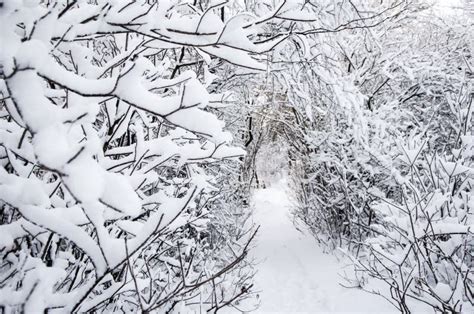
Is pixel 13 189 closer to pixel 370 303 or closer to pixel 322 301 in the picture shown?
pixel 370 303

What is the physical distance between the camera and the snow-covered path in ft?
14.6

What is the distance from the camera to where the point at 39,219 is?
0.84 m

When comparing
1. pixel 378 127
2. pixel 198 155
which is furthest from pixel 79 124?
pixel 378 127

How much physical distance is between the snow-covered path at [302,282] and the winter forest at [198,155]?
4cm

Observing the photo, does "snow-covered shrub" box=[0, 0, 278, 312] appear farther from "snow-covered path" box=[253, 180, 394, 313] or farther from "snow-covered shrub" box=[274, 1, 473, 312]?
"snow-covered shrub" box=[274, 1, 473, 312]

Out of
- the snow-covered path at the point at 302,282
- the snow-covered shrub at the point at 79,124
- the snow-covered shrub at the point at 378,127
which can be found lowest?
the snow-covered shrub at the point at 79,124

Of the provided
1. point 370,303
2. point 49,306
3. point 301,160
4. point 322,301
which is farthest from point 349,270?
point 49,306

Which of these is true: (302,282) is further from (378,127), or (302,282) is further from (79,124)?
(79,124)

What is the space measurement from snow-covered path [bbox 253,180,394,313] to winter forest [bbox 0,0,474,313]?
0.04m

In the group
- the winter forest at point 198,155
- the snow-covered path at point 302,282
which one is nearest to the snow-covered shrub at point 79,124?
the winter forest at point 198,155

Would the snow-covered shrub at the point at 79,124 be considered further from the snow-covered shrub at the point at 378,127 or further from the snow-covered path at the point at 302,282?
the snow-covered shrub at the point at 378,127

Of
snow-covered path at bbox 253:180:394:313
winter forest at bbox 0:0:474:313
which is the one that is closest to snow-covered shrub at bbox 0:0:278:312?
winter forest at bbox 0:0:474:313

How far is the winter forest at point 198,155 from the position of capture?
2.68ft

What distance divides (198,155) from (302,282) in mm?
4754
